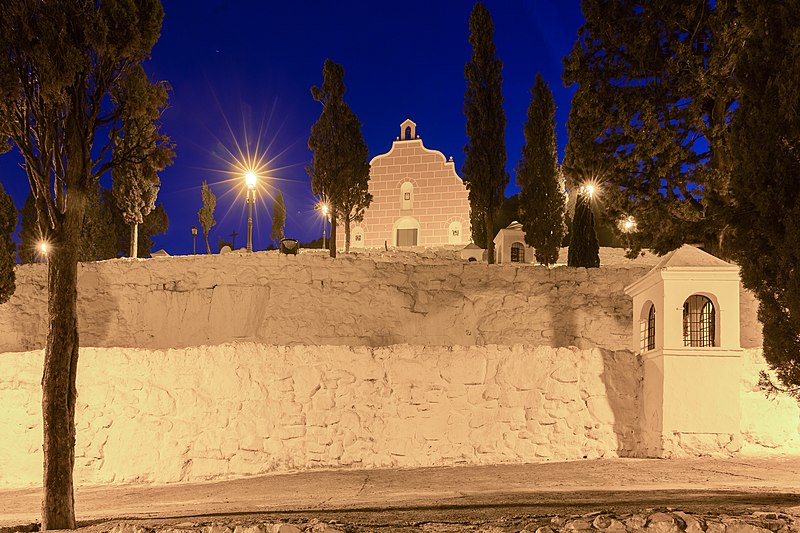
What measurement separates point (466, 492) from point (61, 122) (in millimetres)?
6729

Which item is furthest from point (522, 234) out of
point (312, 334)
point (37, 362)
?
point (37, 362)

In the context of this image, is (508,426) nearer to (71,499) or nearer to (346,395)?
(346,395)

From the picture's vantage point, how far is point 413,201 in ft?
137

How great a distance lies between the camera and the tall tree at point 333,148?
29.1 meters

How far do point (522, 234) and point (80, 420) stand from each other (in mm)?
23128

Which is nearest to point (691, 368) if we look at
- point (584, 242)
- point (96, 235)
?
point (584, 242)

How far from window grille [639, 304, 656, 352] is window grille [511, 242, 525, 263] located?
18.2m

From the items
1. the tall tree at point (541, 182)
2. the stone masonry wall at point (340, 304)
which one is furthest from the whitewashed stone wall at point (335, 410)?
the tall tree at point (541, 182)

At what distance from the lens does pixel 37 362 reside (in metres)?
11.6

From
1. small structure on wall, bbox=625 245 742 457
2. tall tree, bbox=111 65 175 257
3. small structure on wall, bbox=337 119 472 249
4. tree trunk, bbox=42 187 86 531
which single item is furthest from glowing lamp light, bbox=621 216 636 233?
small structure on wall, bbox=337 119 472 249

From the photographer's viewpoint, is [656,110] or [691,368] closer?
[691,368]

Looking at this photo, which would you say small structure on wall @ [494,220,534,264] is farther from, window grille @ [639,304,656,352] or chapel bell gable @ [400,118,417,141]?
window grille @ [639,304,656,352]

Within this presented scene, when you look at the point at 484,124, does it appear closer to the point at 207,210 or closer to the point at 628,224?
the point at 628,224

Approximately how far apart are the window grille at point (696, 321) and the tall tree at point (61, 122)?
391 inches
